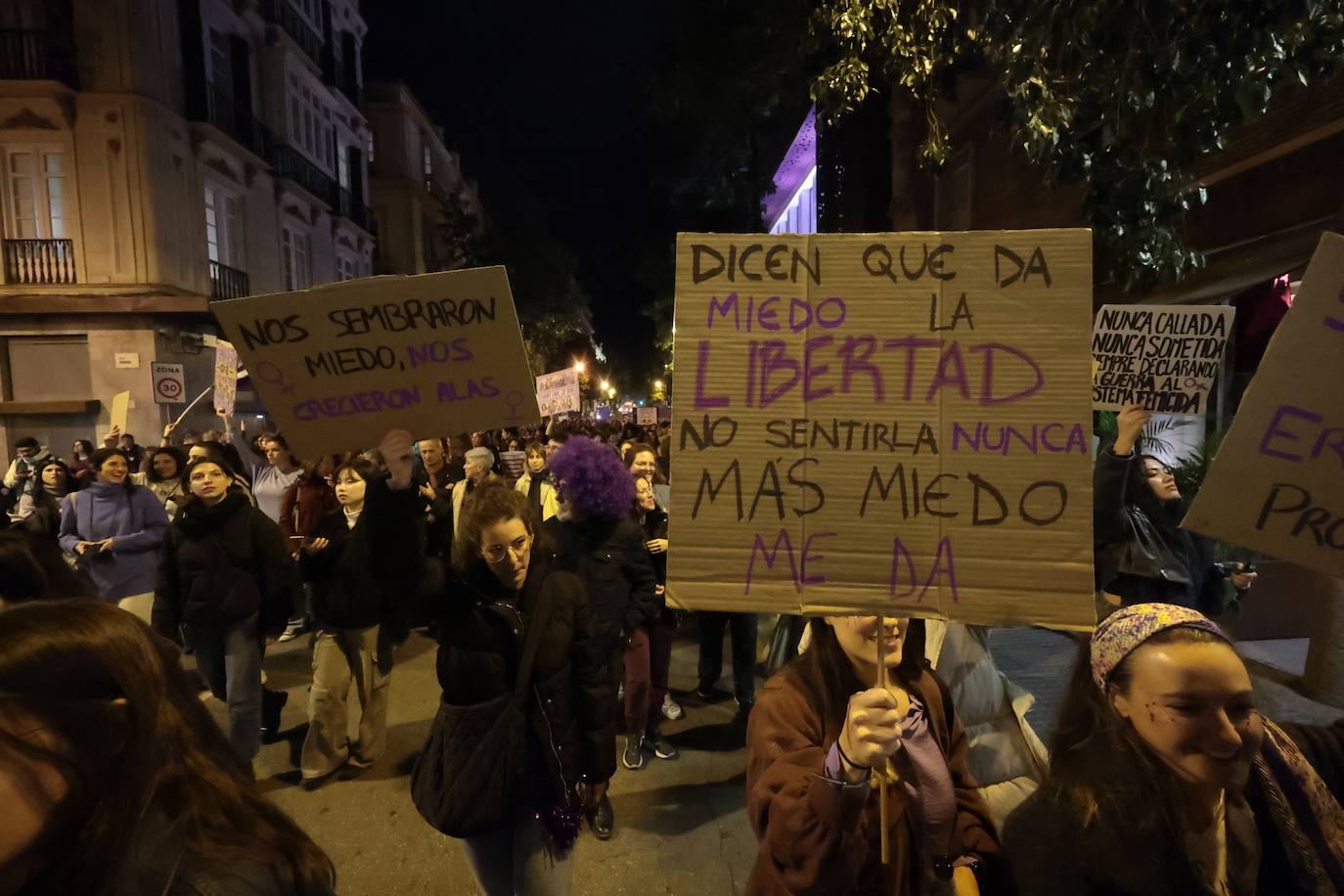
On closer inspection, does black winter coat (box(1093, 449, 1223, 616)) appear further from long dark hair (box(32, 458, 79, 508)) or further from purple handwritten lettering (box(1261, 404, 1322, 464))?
long dark hair (box(32, 458, 79, 508))

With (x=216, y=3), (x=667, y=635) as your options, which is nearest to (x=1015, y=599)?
(x=667, y=635)

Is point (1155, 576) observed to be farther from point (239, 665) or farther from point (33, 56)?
point (33, 56)

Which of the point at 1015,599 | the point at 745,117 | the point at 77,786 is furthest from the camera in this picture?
the point at 745,117

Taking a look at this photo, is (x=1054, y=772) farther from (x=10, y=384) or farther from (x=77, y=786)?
(x=10, y=384)

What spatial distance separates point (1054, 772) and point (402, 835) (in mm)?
3239

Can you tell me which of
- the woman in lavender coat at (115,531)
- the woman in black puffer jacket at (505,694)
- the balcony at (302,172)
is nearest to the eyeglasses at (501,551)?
the woman in black puffer jacket at (505,694)

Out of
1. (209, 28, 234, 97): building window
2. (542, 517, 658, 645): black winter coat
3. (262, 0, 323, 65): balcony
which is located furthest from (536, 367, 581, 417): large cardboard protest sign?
(262, 0, 323, 65): balcony

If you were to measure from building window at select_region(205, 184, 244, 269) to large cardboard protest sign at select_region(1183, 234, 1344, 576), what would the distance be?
19.8m

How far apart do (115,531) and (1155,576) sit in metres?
6.22

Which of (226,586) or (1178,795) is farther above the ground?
(1178,795)

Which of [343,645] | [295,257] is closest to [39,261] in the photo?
[295,257]

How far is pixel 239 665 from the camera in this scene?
400 cm

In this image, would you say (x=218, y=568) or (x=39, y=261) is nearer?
(x=218, y=568)

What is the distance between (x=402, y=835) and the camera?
12.0 feet
